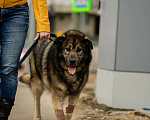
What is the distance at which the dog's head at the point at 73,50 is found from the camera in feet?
11.1

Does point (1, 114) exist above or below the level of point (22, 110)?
above

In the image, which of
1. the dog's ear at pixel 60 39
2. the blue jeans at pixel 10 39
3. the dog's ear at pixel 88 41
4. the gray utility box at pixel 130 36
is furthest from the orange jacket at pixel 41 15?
the gray utility box at pixel 130 36

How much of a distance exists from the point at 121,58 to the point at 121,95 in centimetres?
73

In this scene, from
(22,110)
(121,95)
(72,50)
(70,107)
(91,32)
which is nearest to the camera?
(72,50)

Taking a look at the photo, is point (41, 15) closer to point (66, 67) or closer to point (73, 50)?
point (73, 50)

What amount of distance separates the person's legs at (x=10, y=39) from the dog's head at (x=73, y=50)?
772 millimetres

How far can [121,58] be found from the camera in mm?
5008

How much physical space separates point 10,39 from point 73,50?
0.95 meters

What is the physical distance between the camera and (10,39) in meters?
2.75

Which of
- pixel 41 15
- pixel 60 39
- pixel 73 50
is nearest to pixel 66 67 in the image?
pixel 73 50

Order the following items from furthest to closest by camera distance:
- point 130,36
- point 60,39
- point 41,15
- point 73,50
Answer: point 130,36 < point 60,39 < point 73,50 < point 41,15

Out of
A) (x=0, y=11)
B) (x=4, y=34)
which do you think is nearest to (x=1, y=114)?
(x=4, y=34)

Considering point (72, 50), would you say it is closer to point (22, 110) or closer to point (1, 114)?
point (1, 114)

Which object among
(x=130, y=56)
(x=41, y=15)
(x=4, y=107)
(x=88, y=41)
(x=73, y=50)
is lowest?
(x=4, y=107)
